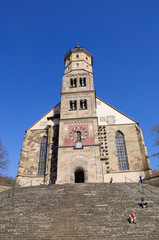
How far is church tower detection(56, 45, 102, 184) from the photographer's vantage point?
24930mm

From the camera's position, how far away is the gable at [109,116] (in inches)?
1259

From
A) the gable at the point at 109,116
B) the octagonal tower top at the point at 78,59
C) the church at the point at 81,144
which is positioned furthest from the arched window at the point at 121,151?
the octagonal tower top at the point at 78,59

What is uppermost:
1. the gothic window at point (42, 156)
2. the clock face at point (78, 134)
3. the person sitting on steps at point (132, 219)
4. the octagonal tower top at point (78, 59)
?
the octagonal tower top at point (78, 59)

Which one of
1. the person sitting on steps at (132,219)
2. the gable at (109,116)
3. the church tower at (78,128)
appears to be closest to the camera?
the person sitting on steps at (132,219)

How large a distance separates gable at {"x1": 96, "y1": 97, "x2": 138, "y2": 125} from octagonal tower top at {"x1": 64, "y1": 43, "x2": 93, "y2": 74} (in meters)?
8.09

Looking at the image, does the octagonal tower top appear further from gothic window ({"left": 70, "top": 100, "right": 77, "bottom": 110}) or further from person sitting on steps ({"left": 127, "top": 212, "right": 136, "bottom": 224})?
person sitting on steps ({"left": 127, "top": 212, "right": 136, "bottom": 224})

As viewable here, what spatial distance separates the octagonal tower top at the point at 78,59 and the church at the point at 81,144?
5.77 ft

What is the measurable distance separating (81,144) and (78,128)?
269 cm

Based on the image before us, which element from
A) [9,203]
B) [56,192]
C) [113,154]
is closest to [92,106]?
[113,154]

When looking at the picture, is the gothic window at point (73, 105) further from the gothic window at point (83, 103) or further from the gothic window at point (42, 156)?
the gothic window at point (42, 156)

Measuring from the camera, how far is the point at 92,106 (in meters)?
30.1

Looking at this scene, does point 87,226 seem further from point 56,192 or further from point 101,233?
point 56,192

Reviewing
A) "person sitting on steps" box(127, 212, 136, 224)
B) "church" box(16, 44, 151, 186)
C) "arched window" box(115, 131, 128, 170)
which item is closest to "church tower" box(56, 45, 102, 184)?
"church" box(16, 44, 151, 186)

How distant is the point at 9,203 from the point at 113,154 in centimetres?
1685
